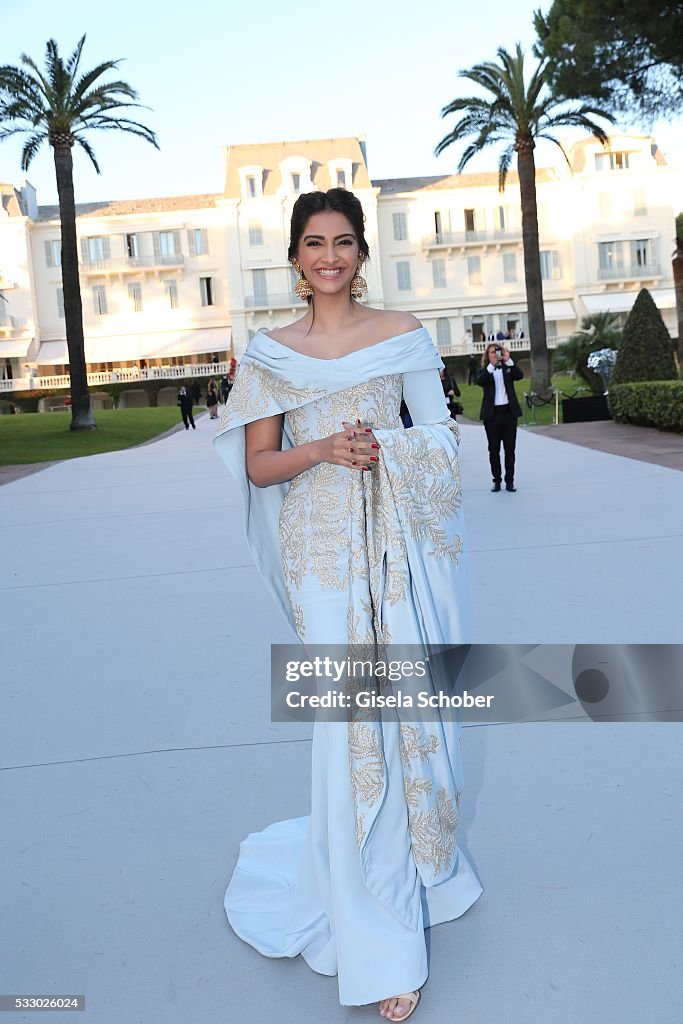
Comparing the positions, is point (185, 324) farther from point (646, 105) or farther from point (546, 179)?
point (646, 105)

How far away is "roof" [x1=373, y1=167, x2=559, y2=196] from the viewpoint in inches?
2205

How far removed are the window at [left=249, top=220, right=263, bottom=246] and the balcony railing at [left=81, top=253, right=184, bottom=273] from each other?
13.5ft

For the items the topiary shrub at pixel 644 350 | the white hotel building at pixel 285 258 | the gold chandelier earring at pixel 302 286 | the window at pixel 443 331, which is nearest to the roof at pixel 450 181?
the white hotel building at pixel 285 258

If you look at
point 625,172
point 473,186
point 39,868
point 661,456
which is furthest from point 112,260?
point 39,868

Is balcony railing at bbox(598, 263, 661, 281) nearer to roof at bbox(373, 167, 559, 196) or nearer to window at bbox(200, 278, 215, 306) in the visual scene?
roof at bbox(373, 167, 559, 196)

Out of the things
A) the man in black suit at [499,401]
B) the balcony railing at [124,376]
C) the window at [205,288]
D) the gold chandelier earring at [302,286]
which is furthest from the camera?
the window at [205,288]

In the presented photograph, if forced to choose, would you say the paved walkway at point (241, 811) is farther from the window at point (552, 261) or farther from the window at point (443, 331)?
the window at point (552, 261)

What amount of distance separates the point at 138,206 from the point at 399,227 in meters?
14.6

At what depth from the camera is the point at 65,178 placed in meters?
26.9

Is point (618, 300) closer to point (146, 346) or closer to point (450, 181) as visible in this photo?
point (450, 181)

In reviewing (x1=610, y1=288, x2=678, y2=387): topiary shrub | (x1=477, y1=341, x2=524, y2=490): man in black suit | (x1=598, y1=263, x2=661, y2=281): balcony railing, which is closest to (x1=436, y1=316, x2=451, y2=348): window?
(x1=598, y1=263, x2=661, y2=281): balcony railing

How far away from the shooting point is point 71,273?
26188 mm

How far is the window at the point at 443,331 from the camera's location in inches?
2192

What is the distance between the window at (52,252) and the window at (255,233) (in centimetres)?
1057
